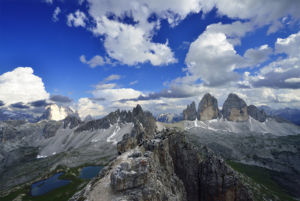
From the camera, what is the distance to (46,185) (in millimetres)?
169125

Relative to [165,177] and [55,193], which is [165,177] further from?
[55,193]

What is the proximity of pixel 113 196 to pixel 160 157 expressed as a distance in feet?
74.7

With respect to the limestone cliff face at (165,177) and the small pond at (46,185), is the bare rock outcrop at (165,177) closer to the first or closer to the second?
the limestone cliff face at (165,177)

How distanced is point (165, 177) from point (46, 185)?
7009 inches

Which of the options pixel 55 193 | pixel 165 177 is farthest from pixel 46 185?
pixel 165 177

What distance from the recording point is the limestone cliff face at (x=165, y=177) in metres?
32.0

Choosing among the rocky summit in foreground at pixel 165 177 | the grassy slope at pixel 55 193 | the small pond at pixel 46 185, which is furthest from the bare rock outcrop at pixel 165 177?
the small pond at pixel 46 185

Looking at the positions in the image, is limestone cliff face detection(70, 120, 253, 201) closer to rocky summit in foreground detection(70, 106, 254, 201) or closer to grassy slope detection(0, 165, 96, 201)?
rocky summit in foreground detection(70, 106, 254, 201)

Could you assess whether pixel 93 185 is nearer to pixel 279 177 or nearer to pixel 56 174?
pixel 56 174

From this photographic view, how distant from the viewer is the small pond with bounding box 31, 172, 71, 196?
154325 mm

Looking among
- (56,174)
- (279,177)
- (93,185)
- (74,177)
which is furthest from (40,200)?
(279,177)

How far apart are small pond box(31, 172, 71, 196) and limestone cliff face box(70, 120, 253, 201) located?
483ft

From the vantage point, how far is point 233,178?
2052 inches

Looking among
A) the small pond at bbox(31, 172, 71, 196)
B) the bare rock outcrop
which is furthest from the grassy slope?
the bare rock outcrop
